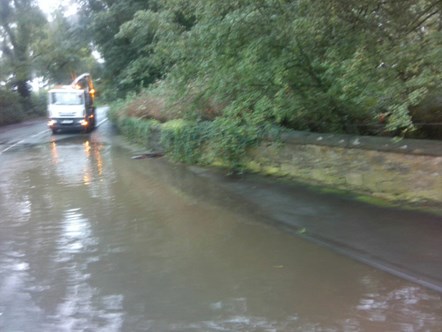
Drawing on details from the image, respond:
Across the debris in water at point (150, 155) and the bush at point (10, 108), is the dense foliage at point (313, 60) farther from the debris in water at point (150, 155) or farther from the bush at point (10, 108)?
the bush at point (10, 108)

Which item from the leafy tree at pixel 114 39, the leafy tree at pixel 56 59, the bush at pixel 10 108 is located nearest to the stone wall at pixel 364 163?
the leafy tree at pixel 114 39

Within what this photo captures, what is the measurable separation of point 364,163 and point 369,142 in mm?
358

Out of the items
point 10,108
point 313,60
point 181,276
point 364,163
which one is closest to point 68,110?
point 10,108

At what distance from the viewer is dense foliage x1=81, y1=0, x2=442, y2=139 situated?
293 inches

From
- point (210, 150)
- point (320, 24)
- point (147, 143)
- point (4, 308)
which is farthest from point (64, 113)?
point (4, 308)

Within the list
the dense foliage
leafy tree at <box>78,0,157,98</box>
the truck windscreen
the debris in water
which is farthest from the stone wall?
the truck windscreen

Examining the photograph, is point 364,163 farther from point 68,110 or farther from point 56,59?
point 56,59

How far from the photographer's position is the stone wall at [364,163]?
7.66 m

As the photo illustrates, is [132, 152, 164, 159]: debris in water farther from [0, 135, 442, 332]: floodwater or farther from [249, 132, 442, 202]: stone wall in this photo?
[0, 135, 442, 332]: floodwater

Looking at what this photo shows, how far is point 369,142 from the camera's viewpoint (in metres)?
8.56

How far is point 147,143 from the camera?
19.2 meters

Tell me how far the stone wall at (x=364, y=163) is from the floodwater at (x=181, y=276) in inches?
63.8

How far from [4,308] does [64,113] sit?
88.4 ft

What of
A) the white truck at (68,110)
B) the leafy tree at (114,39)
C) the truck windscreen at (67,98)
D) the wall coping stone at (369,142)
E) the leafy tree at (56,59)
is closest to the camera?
the wall coping stone at (369,142)
